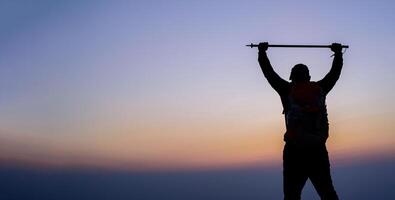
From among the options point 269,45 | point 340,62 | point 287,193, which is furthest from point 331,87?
point 287,193

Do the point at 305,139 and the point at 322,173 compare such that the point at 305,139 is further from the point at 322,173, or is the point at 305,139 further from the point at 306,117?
the point at 322,173

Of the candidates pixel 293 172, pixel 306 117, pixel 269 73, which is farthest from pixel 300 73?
pixel 293 172

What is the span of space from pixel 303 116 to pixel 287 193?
2.81 feet

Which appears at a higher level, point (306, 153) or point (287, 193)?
point (306, 153)

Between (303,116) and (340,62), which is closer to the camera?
(303,116)

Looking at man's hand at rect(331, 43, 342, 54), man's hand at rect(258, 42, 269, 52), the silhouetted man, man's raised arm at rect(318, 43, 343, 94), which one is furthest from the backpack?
man's hand at rect(331, 43, 342, 54)

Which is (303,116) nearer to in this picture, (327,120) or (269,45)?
(327,120)

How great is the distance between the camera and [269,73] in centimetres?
570

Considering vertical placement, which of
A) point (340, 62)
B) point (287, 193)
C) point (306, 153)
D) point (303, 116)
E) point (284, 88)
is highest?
point (340, 62)

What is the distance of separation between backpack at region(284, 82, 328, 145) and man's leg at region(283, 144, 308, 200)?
14cm

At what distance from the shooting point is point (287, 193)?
17.7 feet

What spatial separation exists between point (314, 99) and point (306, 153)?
59 centimetres

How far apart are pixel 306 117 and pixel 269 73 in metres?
0.71

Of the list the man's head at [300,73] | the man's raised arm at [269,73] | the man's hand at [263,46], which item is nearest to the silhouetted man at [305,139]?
the man's head at [300,73]
